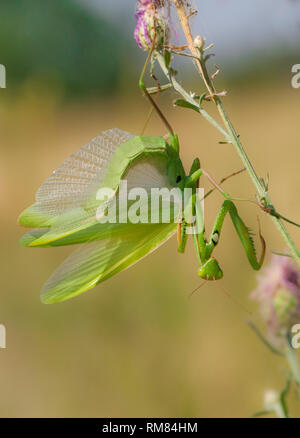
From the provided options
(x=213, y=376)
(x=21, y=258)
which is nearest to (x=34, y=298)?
(x=21, y=258)

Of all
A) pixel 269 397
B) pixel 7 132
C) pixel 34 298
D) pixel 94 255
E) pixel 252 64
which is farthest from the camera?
pixel 7 132

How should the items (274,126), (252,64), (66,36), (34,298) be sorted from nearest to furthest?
(34,298) → (252,64) → (274,126) → (66,36)

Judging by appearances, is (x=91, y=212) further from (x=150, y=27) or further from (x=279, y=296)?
(x=279, y=296)

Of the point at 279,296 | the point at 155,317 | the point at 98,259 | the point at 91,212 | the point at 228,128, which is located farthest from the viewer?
the point at 155,317

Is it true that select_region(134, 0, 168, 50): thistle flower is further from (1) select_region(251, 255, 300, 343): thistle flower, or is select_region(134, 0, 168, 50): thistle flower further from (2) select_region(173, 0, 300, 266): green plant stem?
(1) select_region(251, 255, 300, 343): thistle flower

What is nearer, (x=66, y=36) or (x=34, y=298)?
(x=34, y=298)

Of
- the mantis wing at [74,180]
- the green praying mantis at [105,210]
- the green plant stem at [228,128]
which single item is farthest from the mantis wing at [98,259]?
the green plant stem at [228,128]

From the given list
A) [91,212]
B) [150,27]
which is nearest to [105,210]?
[91,212]

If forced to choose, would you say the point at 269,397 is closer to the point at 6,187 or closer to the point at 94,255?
the point at 94,255
